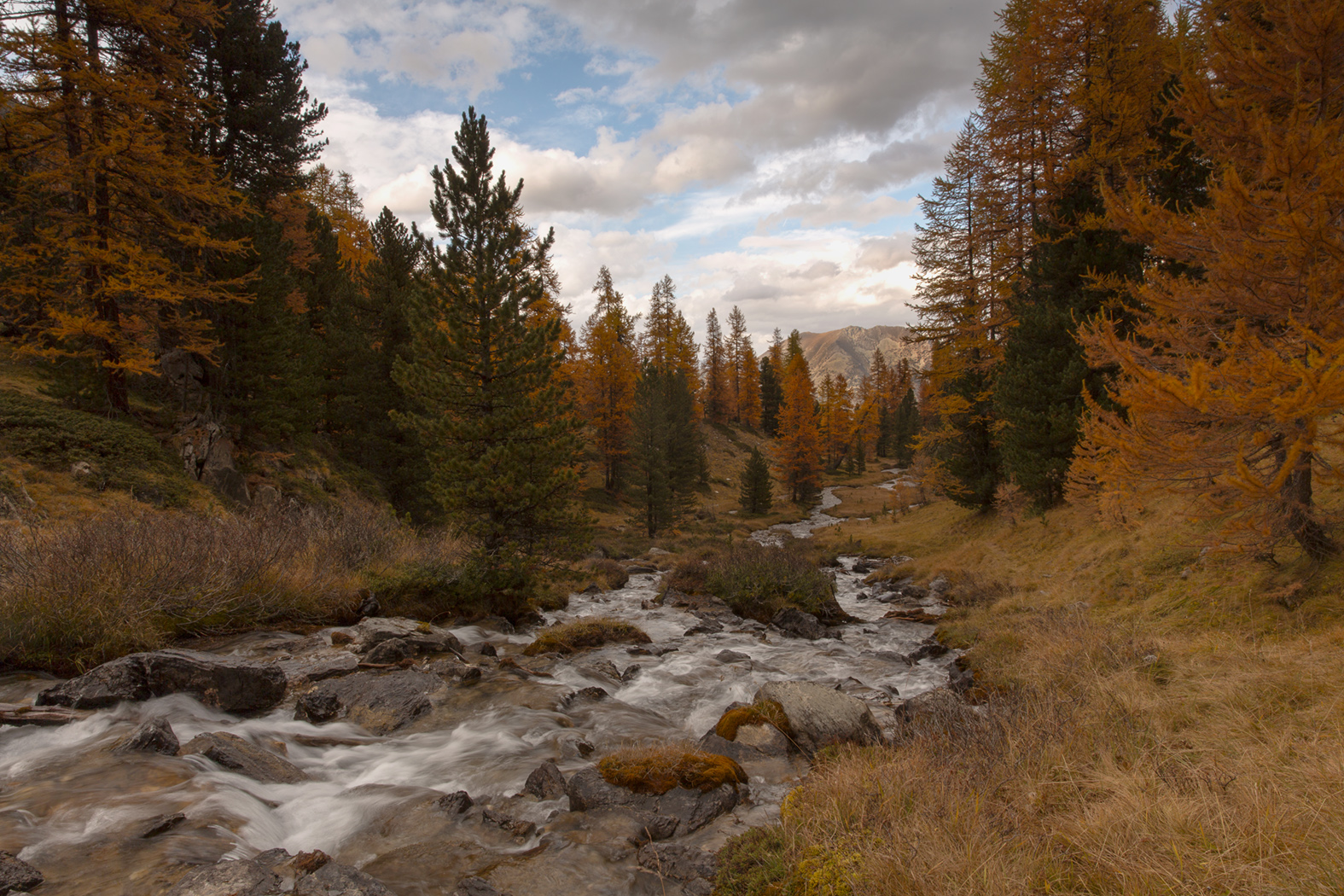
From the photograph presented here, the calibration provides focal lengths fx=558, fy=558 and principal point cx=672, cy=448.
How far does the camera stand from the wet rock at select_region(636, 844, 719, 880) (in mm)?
3896

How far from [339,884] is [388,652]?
513cm

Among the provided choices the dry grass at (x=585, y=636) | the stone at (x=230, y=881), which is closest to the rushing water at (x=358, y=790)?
the stone at (x=230, y=881)

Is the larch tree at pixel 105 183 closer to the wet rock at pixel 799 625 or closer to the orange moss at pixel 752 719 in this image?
the orange moss at pixel 752 719

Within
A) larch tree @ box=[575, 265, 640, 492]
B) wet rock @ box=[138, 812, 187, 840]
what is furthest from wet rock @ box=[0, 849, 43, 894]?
larch tree @ box=[575, 265, 640, 492]

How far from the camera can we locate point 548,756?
6055 mm

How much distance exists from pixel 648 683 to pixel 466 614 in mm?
4931

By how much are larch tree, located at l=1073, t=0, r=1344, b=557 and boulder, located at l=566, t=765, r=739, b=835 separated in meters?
6.26

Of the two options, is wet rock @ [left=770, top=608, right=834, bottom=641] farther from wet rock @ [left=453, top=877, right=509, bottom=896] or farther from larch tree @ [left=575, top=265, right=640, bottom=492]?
larch tree @ [left=575, top=265, right=640, bottom=492]

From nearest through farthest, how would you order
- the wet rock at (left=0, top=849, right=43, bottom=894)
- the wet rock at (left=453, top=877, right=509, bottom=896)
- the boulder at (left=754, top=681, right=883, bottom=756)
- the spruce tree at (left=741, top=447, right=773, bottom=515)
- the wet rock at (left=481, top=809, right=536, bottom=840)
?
the wet rock at (left=0, top=849, right=43, bottom=894) < the wet rock at (left=453, top=877, right=509, bottom=896) < the wet rock at (left=481, top=809, right=536, bottom=840) < the boulder at (left=754, top=681, right=883, bottom=756) < the spruce tree at (left=741, top=447, right=773, bottom=515)

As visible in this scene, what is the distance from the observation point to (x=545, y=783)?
5219 mm

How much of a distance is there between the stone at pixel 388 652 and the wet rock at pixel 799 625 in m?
7.95

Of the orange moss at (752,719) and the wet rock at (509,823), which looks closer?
the wet rock at (509,823)

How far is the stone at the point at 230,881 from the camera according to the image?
3127mm

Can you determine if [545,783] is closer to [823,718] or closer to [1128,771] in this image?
[823,718]
